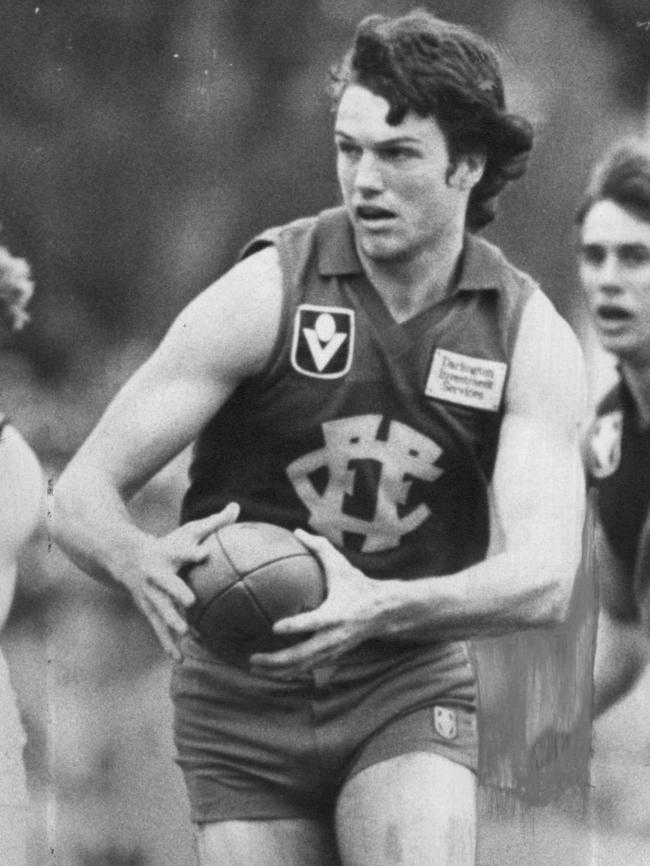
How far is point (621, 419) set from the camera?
4.44m

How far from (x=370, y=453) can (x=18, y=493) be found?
3.25 feet

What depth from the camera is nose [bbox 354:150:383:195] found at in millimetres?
4141

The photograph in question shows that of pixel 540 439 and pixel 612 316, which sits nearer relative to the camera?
pixel 540 439

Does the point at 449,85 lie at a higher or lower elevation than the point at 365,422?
higher

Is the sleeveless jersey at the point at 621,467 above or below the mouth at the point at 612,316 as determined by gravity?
below

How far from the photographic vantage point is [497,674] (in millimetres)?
4406

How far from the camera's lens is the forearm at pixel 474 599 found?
401cm

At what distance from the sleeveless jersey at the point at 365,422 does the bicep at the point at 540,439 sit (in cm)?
4

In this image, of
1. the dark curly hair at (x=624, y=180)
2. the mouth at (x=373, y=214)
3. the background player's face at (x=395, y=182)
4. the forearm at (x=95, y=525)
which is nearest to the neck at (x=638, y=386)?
the dark curly hair at (x=624, y=180)

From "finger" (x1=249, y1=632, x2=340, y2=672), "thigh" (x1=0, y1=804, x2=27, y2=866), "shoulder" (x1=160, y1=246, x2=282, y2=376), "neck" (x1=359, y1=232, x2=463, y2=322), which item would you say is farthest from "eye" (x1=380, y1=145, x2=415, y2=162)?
"thigh" (x1=0, y1=804, x2=27, y2=866)

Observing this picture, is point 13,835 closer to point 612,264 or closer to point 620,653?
point 620,653

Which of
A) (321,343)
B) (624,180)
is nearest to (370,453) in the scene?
(321,343)

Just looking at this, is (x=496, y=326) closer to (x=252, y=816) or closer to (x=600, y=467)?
(x=600, y=467)

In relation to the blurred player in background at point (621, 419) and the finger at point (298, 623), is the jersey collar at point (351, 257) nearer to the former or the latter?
the blurred player in background at point (621, 419)
